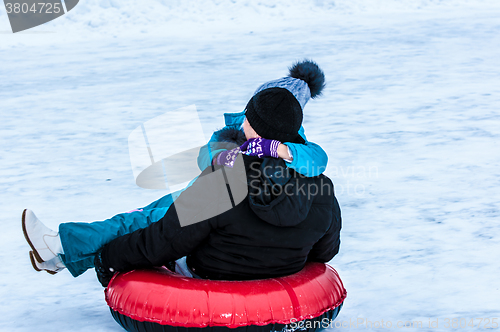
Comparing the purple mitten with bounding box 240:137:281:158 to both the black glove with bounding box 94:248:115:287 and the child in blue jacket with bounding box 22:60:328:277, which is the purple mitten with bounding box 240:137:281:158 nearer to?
the child in blue jacket with bounding box 22:60:328:277

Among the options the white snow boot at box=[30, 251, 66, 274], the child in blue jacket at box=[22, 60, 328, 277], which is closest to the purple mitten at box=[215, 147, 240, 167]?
the child in blue jacket at box=[22, 60, 328, 277]

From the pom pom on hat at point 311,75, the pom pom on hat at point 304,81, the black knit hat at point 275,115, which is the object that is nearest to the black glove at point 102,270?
the black knit hat at point 275,115

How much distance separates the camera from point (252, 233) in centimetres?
176

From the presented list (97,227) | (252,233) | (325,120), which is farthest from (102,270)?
(325,120)

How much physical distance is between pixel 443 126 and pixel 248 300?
11.7 feet

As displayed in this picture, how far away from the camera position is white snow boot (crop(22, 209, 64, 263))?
1919mm

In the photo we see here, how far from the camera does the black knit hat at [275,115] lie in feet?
5.76

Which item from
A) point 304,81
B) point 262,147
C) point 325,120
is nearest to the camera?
point 262,147

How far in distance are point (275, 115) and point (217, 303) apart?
24.3 inches

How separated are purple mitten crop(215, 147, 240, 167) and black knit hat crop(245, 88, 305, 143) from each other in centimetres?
10

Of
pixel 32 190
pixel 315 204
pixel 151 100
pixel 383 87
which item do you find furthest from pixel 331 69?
pixel 315 204

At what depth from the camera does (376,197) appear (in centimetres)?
345

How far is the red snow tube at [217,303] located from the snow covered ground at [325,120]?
0.27 m

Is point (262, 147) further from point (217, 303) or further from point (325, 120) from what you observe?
point (325, 120)
